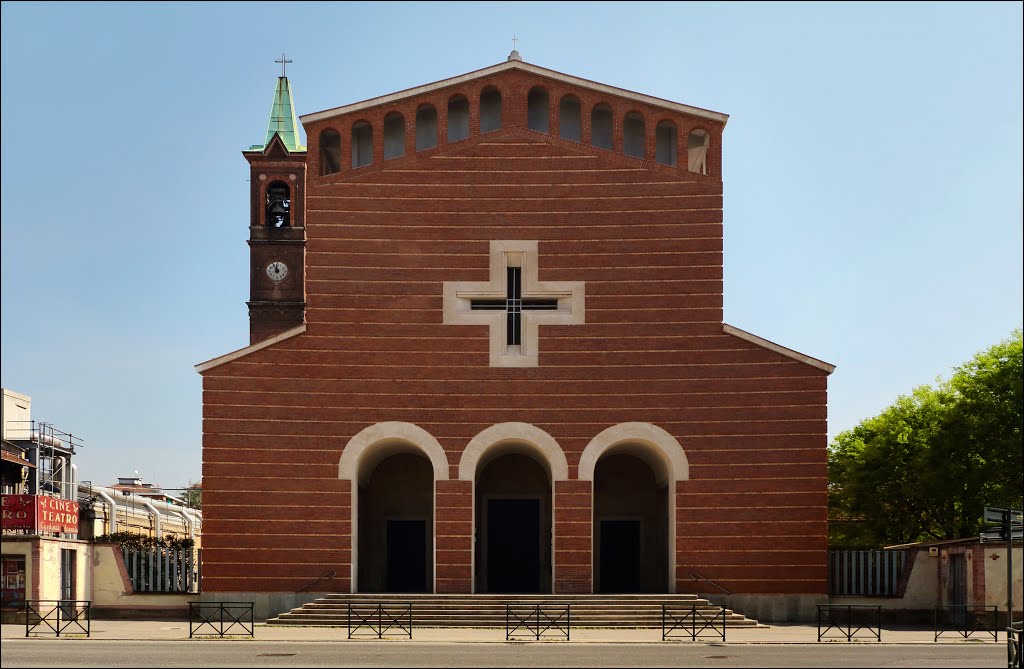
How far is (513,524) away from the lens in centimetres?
3950


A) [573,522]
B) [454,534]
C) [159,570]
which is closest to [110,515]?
[159,570]

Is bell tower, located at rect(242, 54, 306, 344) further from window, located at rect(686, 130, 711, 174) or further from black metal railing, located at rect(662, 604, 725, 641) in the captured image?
black metal railing, located at rect(662, 604, 725, 641)

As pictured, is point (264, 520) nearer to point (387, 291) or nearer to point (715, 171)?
point (387, 291)

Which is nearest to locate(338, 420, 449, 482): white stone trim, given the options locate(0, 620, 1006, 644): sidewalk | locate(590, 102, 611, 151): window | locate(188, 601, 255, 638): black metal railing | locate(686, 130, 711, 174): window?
locate(188, 601, 255, 638): black metal railing

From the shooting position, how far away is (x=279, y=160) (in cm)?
6072

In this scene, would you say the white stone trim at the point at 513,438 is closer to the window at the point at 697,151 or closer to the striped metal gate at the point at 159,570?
the striped metal gate at the point at 159,570

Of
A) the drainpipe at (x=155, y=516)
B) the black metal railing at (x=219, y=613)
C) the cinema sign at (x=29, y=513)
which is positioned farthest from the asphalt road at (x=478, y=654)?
the drainpipe at (x=155, y=516)

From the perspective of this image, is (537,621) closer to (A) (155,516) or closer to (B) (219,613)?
(B) (219,613)

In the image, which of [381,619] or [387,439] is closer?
[381,619]

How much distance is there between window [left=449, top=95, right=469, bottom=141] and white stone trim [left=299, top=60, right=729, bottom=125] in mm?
893

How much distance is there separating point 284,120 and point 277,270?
788 cm

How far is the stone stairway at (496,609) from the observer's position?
33188 mm

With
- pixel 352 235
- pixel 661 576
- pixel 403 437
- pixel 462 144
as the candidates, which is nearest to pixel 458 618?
pixel 403 437

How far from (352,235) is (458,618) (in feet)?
38.3
